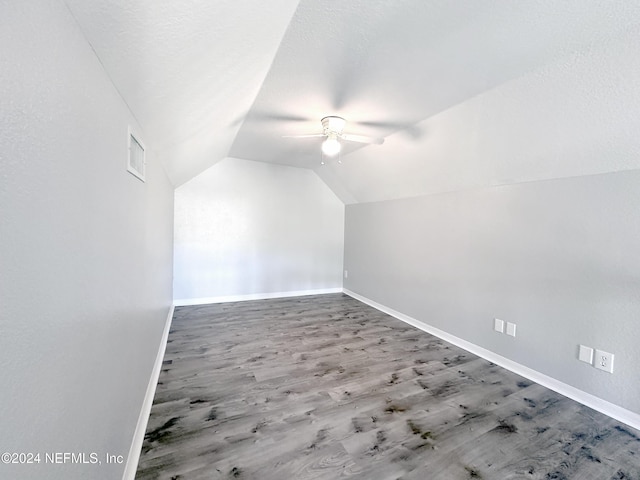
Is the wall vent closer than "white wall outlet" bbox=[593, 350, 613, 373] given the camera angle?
Yes

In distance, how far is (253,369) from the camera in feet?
7.43

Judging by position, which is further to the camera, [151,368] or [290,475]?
[151,368]

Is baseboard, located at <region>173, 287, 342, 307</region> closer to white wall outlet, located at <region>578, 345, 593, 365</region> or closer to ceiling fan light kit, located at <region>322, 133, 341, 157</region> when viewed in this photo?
ceiling fan light kit, located at <region>322, 133, 341, 157</region>

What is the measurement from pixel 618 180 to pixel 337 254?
12.3 ft

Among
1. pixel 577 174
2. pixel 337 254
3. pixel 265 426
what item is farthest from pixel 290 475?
pixel 337 254

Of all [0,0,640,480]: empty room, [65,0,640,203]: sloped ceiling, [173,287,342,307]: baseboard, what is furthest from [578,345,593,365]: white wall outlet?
[173,287,342,307]: baseboard

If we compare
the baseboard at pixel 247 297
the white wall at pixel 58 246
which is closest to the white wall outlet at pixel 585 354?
the white wall at pixel 58 246

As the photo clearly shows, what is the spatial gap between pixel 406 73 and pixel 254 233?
131 inches

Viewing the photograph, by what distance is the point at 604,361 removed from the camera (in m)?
1.79

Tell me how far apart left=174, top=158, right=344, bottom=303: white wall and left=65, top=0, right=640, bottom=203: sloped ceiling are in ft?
5.15

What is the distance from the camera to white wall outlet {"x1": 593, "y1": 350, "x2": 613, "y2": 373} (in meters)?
1.77

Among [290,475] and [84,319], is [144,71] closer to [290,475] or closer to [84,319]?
[84,319]

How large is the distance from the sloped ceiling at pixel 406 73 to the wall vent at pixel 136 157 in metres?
0.14

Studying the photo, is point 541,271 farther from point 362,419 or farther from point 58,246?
point 58,246
